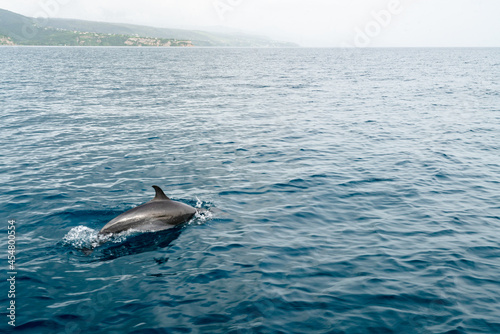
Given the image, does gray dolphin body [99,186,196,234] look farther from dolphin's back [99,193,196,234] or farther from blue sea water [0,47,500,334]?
blue sea water [0,47,500,334]

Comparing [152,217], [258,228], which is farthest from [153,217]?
[258,228]

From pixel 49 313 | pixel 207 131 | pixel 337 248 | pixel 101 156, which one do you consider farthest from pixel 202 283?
pixel 207 131

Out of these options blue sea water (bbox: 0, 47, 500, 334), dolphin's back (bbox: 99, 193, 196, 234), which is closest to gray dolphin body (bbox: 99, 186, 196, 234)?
dolphin's back (bbox: 99, 193, 196, 234)

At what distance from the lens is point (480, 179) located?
63.1 feet

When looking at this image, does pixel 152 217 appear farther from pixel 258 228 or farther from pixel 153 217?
pixel 258 228

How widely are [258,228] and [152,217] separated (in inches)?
153

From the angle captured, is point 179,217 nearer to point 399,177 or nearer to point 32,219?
point 32,219

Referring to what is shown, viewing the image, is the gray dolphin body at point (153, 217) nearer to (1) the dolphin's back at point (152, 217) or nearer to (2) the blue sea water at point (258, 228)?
(1) the dolphin's back at point (152, 217)

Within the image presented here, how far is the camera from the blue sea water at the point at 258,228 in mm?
9047

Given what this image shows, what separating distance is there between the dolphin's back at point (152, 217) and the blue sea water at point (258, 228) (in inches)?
16.1

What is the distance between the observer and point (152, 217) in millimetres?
13391

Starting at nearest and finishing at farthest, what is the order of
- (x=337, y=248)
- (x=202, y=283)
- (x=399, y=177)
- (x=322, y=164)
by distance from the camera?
1. (x=202, y=283)
2. (x=337, y=248)
3. (x=399, y=177)
4. (x=322, y=164)

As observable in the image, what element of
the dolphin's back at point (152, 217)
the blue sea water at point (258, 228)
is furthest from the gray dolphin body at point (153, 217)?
the blue sea water at point (258, 228)

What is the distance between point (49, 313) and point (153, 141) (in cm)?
1809
